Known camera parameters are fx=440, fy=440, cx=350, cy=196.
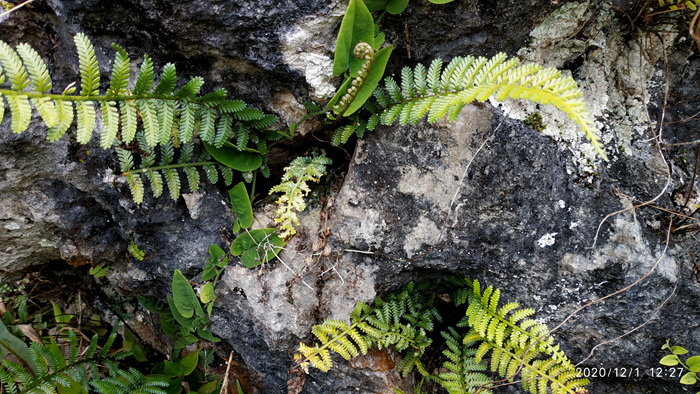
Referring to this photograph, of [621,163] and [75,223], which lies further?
[75,223]

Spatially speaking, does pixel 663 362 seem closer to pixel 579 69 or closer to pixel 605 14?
pixel 579 69

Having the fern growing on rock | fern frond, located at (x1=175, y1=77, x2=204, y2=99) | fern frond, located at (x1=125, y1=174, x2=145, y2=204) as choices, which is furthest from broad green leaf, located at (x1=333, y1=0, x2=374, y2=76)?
fern frond, located at (x1=125, y1=174, x2=145, y2=204)

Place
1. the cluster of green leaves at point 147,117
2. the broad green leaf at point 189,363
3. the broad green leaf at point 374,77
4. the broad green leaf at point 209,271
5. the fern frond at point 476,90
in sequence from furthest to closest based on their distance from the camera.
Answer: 1. the broad green leaf at point 189,363
2. the broad green leaf at point 209,271
3. the broad green leaf at point 374,77
4. the cluster of green leaves at point 147,117
5. the fern frond at point 476,90

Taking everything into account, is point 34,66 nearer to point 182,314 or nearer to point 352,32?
point 352,32

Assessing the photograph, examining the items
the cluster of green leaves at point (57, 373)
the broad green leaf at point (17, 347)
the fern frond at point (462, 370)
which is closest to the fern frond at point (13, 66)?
the cluster of green leaves at point (57, 373)

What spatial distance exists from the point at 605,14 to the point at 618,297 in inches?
70.5

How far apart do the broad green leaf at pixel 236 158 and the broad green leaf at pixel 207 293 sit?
0.84 m

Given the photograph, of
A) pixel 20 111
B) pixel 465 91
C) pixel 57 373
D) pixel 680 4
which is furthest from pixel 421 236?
pixel 57 373

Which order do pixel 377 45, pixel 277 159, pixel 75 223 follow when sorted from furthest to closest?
pixel 277 159 < pixel 75 223 < pixel 377 45

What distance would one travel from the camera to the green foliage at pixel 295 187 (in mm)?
2762

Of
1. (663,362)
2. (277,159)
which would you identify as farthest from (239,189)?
(663,362)

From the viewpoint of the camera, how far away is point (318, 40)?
2.62 m

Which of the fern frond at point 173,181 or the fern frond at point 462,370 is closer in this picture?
the fern frond at point 173,181

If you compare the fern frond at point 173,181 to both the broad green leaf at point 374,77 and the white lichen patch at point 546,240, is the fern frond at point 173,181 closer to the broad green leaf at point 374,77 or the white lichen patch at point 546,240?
the broad green leaf at point 374,77
